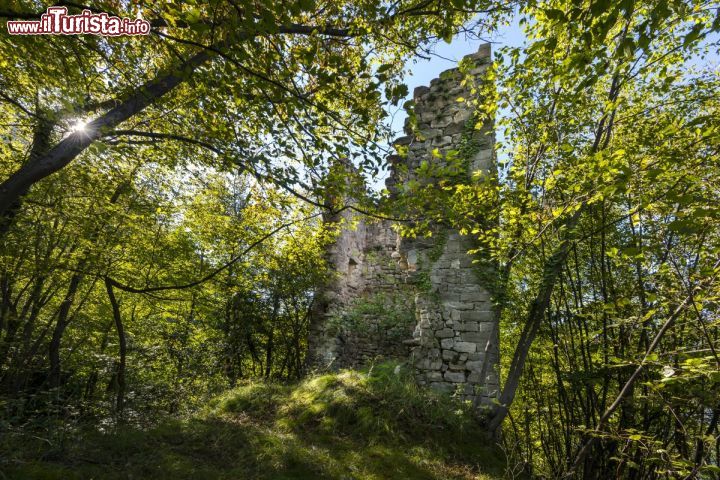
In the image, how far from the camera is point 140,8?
9.62 ft

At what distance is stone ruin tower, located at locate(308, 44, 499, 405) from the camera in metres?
5.09

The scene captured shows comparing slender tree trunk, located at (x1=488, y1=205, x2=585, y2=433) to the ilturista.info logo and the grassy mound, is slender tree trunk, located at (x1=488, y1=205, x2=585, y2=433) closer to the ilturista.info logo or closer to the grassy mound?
the grassy mound

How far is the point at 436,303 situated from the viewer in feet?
18.2

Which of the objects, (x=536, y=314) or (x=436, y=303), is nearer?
(x=536, y=314)

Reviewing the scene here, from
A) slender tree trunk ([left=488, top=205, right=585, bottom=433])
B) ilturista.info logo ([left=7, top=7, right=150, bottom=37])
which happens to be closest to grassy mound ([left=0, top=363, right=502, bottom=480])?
slender tree trunk ([left=488, top=205, right=585, bottom=433])

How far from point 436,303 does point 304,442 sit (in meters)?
2.92

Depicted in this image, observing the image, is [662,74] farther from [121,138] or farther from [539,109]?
[121,138]

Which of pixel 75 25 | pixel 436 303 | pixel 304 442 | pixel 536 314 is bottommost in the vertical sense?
pixel 304 442

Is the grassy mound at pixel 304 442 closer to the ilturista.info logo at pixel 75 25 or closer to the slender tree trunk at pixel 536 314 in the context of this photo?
the slender tree trunk at pixel 536 314

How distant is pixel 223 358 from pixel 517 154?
23.7ft

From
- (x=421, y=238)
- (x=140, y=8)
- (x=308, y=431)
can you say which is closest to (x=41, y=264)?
(x=140, y=8)

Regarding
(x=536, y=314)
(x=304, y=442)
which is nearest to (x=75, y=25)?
(x=304, y=442)

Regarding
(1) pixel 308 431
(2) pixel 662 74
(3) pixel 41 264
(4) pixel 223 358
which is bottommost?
(1) pixel 308 431

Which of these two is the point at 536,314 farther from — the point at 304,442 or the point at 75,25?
the point at 75,25
